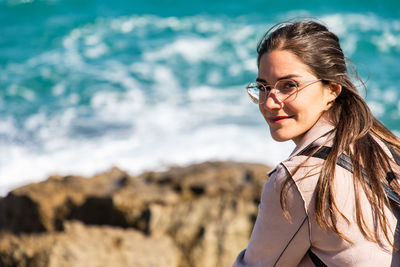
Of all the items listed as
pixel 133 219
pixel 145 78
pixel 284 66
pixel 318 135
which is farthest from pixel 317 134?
pixel 145 78

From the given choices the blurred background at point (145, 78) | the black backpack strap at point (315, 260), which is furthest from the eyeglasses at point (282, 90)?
the blurred background at point (145, 78)

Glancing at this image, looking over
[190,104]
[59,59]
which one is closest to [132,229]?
[190,104]

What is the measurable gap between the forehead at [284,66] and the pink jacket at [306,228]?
0.74 feet

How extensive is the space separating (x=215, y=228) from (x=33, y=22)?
13139 millimetres

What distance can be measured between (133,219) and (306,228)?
290cm

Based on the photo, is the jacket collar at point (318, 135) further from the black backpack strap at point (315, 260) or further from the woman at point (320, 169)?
the black backpack strap at point (315, 260)

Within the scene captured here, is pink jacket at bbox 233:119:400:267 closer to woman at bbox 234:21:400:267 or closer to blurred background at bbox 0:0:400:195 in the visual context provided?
woman at bbox 234:21:400:267

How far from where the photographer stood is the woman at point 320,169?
4.60 feet

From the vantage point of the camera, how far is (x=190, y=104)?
1138cm

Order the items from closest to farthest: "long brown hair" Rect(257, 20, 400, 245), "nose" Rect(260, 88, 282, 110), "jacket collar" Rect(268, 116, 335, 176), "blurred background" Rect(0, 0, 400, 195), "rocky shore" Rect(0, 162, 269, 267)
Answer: "long brown hair" Rect(257, 20, 400, 245) < "jacket collar" Rect(268, 116, 335, 176) < "nose" Rect(260, 88, 282, 110) < "rocky shore" Rect(0, 162, 269, 267) < "blurred background" Rect(0, 0, 400, 195)

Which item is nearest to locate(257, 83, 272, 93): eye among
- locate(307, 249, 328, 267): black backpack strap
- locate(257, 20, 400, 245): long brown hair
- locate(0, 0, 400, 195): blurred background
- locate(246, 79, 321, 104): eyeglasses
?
locate(246, 79, 321, 104): eyeglasses

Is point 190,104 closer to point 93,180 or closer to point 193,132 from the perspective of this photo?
point 193,132

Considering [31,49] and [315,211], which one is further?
[31,49]

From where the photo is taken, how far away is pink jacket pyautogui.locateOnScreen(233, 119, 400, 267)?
4.59 feet
